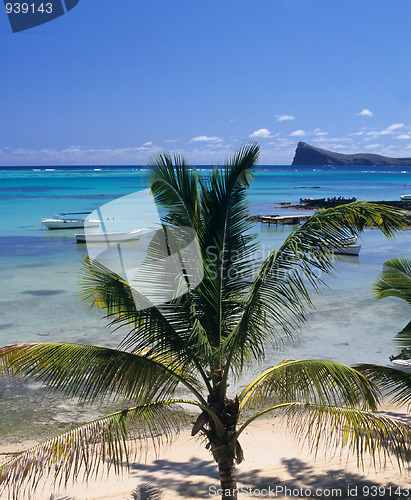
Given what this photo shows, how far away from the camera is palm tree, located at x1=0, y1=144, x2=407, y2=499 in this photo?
527 cm

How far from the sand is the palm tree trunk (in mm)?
1610

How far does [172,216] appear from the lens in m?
6.25

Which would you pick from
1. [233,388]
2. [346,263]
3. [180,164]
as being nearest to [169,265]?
[180,164]

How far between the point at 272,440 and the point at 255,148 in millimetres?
5907

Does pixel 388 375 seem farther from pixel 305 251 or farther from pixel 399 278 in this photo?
pixel 305 251

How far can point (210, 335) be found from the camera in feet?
19.5

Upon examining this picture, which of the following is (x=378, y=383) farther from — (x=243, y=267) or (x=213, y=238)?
(x=213, y=238)

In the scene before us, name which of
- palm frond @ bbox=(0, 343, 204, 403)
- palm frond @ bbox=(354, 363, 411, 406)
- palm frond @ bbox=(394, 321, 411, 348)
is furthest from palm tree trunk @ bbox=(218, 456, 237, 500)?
palm frond @ bbox=(394, 321, 411, 348)

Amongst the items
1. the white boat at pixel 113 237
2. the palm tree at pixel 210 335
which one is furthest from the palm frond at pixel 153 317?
the white boat at pixel 113 237

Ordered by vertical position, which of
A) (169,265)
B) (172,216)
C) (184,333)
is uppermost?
(172,216)

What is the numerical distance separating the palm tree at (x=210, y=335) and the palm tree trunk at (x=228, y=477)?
1 cm

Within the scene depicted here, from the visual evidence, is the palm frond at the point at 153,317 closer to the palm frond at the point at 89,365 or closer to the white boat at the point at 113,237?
the palm frond at the point at 89,365

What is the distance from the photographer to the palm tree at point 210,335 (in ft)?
17.3

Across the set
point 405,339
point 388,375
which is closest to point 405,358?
point 405,339
